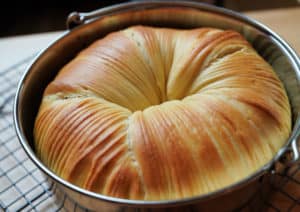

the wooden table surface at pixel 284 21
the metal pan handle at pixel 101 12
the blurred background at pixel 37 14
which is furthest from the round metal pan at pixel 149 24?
the blurred background at pixel 37 14

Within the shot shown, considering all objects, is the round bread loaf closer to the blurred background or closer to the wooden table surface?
the wooden table surface

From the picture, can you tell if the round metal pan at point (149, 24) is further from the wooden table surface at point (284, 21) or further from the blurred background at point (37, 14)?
the blurred background at point (37, 14)

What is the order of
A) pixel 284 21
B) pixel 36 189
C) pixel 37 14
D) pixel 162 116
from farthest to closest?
pixel 37 14 → pixel 284 21 → pixel 36 189 → pixel 162 116

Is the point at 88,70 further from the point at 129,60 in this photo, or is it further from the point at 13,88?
the point at 13,88

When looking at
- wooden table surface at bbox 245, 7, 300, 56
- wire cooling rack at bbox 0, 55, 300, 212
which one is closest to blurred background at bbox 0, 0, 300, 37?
wooden table surface at bbox 245, 7, 300, 56

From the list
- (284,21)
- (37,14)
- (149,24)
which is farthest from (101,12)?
(37,14)

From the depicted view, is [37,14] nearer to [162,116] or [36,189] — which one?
[36,189]
